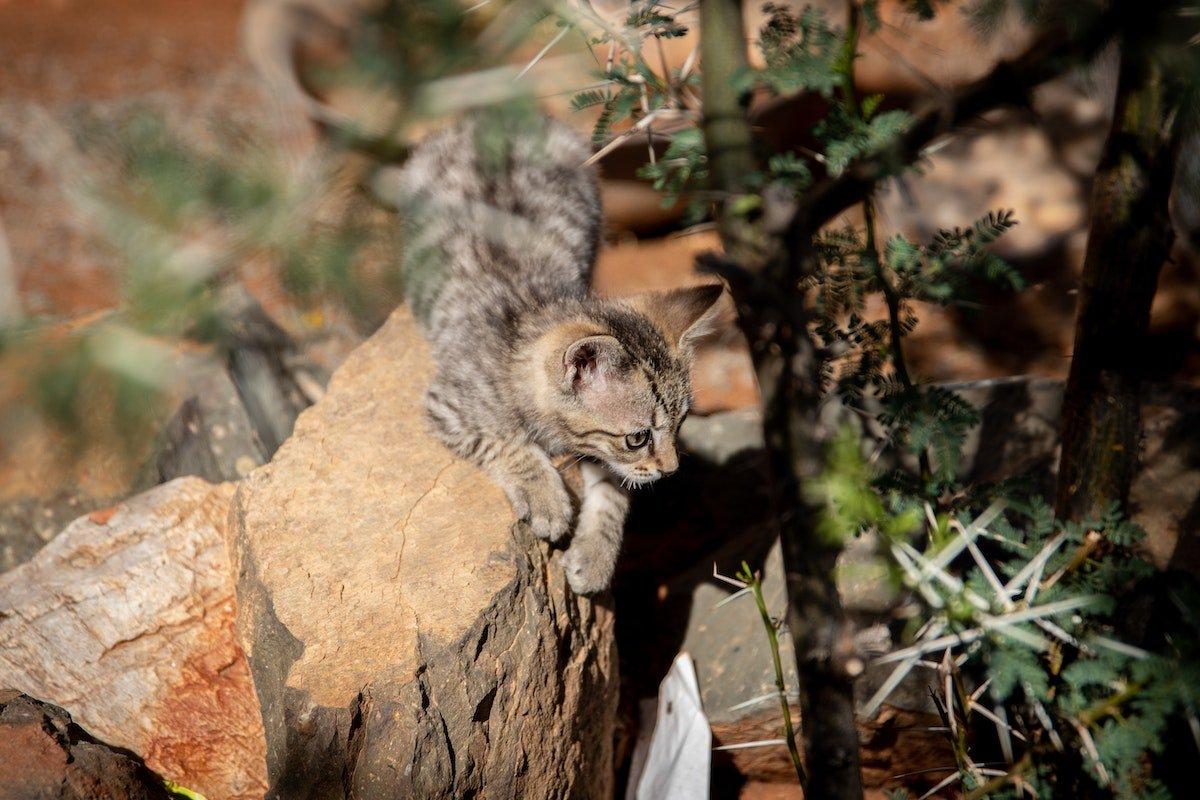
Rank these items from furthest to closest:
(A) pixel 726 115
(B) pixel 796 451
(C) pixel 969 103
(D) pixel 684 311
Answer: (D) pixel 684 311
(A) pixel 726 115
(B) pixel 796 451
(C) pixel 969 103

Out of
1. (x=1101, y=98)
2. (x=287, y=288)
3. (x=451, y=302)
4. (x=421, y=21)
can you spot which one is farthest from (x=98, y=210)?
(x=1101, y=98)

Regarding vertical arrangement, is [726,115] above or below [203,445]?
above

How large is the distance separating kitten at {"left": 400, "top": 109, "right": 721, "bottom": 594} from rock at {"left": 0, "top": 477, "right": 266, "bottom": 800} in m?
1.07

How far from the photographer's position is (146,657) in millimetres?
3098

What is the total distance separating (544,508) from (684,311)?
913 millimetres

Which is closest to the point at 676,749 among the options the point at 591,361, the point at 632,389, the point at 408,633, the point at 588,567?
the point at 588,567

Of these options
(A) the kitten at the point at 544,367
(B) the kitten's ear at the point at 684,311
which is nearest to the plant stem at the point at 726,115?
(A) the kitten at the point at 544,367

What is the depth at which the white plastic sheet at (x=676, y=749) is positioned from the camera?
2.93 metres

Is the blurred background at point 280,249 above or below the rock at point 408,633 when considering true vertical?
above

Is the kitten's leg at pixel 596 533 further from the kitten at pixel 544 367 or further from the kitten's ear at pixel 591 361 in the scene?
the kitten's ear at pixel 591 361

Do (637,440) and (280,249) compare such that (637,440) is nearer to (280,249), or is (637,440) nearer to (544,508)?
(544,508)

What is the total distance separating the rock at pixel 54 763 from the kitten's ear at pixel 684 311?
2.24 metres

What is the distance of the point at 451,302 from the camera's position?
376 cm

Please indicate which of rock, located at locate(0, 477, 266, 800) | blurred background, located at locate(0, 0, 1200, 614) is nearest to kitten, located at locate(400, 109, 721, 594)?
blurred background, located at locate(0, 0, 1200, 614)
